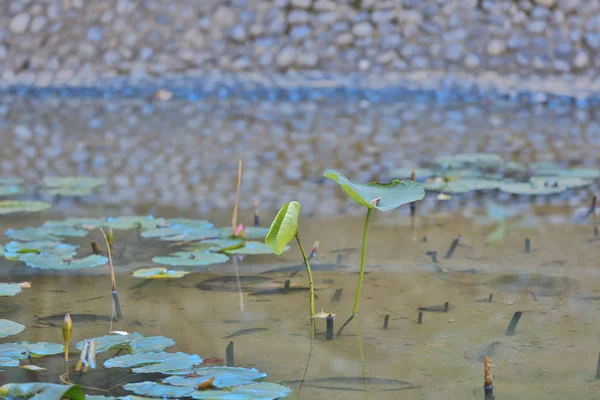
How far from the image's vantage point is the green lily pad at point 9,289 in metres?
1.95

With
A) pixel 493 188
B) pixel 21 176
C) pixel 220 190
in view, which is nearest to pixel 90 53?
pixel 21 176

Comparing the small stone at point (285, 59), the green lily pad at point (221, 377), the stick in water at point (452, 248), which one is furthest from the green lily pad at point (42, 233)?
the small stone at point (285, 59)

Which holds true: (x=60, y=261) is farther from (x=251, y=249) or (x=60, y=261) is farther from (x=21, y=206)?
(x=21, y=206)

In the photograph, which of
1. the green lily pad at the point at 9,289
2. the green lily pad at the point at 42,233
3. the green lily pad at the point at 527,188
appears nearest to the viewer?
the green lily pad at the point at 9,289

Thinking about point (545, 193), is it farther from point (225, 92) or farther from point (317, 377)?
point (225, 92)

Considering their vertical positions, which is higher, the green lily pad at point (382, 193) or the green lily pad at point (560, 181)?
the green lily pad at point (382, 193)

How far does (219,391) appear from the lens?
140cm

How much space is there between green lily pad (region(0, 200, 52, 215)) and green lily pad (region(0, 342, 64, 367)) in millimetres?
1226

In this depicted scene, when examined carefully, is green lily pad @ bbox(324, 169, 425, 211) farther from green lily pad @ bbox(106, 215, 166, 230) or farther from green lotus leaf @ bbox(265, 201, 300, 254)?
green lily pad @ bbox(106, 215, 166, 230)

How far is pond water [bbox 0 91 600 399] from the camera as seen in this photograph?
1.60 m

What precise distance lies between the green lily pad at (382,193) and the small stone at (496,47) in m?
4.69

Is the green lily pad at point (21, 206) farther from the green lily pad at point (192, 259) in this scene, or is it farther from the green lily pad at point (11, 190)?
the green lily pad at point (192, 259)

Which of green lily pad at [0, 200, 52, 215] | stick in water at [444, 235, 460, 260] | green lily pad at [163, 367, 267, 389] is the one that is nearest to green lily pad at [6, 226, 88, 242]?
green lily pad at [0, 200, 52, 215]

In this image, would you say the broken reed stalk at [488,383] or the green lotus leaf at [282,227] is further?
the green lotus leaf at [282,227]
